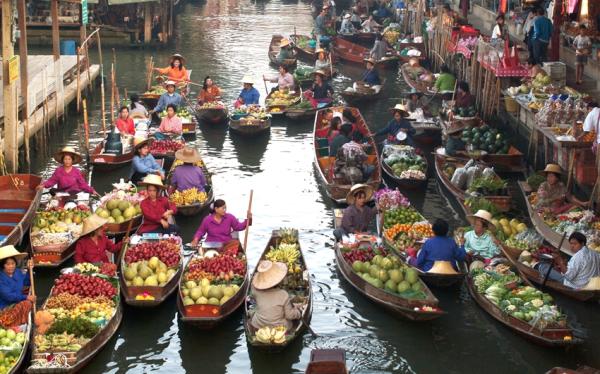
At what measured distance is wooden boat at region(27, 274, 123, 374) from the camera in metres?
10.7

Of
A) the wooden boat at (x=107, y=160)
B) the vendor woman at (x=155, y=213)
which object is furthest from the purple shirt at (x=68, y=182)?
the wooden boat at (x=107, y=160)

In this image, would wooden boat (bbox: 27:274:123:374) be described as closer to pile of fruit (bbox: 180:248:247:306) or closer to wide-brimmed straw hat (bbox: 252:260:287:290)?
pile of fruit (bbox: 180:248:247:306)

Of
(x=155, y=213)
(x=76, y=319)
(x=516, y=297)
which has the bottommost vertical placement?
(x=516, y=297)

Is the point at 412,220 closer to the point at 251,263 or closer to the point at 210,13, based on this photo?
the point at 251,263

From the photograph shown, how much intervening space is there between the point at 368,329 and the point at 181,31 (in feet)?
97.0

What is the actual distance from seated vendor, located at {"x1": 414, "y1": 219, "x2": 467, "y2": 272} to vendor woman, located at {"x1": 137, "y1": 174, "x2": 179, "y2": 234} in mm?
3675

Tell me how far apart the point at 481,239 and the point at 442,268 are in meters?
1.19

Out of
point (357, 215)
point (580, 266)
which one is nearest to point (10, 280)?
point (357, 215)

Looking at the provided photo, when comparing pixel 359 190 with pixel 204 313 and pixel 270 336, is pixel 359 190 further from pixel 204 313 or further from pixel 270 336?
pixel 270 336

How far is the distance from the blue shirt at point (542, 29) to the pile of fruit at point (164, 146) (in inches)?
325

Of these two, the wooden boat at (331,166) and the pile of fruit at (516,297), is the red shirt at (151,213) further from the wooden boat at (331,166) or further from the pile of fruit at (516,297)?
the pile of fruit at (516,297)

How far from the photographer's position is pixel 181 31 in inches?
1608

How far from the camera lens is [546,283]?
538 inches

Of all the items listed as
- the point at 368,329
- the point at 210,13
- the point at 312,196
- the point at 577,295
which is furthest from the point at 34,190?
the point at 210,13
